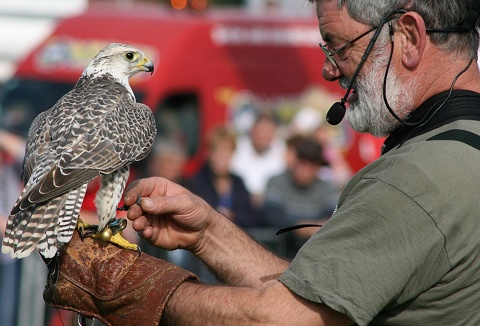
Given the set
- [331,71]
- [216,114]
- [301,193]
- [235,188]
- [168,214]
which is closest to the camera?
[331,71]

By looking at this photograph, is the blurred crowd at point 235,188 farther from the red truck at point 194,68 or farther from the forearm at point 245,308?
the forearm at point 245,308

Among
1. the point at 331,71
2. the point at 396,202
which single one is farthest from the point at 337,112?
the point at 396,202

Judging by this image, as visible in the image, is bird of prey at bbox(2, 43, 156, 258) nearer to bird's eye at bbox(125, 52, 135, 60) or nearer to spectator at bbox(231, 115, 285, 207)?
bird's eye at bbox(125, 52, 135, 60)

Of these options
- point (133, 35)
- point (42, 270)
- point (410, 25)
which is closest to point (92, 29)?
point (133, 35)

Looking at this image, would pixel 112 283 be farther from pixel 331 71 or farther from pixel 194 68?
pixel 194 68

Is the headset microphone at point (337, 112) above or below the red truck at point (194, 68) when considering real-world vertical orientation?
above

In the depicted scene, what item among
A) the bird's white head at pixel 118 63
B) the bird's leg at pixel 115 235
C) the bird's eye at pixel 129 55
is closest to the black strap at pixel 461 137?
the bird's leg at pixel 115 235

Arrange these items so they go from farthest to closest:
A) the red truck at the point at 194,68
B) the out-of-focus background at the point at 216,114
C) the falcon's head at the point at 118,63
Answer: the red truck at the point at 194,68 < the out-of-focus background at the point at 216,114 < the falcon's head at the point at 118,63

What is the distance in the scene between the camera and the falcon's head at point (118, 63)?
419cm

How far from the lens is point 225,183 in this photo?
8.41 m

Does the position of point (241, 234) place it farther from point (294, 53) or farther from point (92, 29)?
point (294, 53)

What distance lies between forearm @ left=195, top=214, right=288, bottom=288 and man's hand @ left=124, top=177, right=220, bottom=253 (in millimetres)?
37

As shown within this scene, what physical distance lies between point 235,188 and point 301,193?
2.19 feet

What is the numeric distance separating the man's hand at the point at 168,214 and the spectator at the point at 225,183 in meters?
4.70
